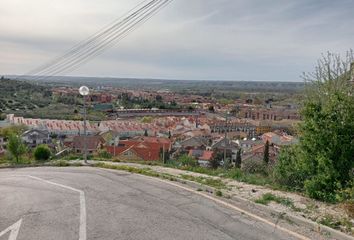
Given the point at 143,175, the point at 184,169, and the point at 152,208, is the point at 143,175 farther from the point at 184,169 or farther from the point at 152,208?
the point at 152,208

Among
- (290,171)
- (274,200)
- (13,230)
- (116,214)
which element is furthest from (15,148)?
(274,200)

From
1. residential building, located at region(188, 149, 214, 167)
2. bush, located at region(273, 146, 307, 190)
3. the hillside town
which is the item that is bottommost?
the hillside town

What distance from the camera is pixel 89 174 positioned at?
36.2 feet

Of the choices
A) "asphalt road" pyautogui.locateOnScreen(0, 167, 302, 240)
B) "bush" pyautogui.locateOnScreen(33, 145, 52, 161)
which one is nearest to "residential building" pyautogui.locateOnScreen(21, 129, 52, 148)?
"bush" pyautogui.locateOnScreen(33, 145, 52, 161)

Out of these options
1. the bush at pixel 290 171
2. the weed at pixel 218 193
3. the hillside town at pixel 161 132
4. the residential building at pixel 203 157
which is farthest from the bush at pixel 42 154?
the residential building at pixel 203 157

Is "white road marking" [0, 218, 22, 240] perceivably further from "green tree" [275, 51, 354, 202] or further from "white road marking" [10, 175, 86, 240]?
"green tree" [275, 51, 354, 202]

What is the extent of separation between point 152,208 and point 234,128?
9256 centimetres

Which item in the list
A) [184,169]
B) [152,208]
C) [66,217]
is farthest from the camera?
[184,169]

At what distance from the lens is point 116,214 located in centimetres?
657

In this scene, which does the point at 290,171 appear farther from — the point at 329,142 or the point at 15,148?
the point at 15,148

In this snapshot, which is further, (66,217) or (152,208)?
(152,208)

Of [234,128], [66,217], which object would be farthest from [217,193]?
[234,128]

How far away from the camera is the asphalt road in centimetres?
561

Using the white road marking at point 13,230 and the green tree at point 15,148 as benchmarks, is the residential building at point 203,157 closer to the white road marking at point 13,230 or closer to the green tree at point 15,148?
the green tree at point 15,148
